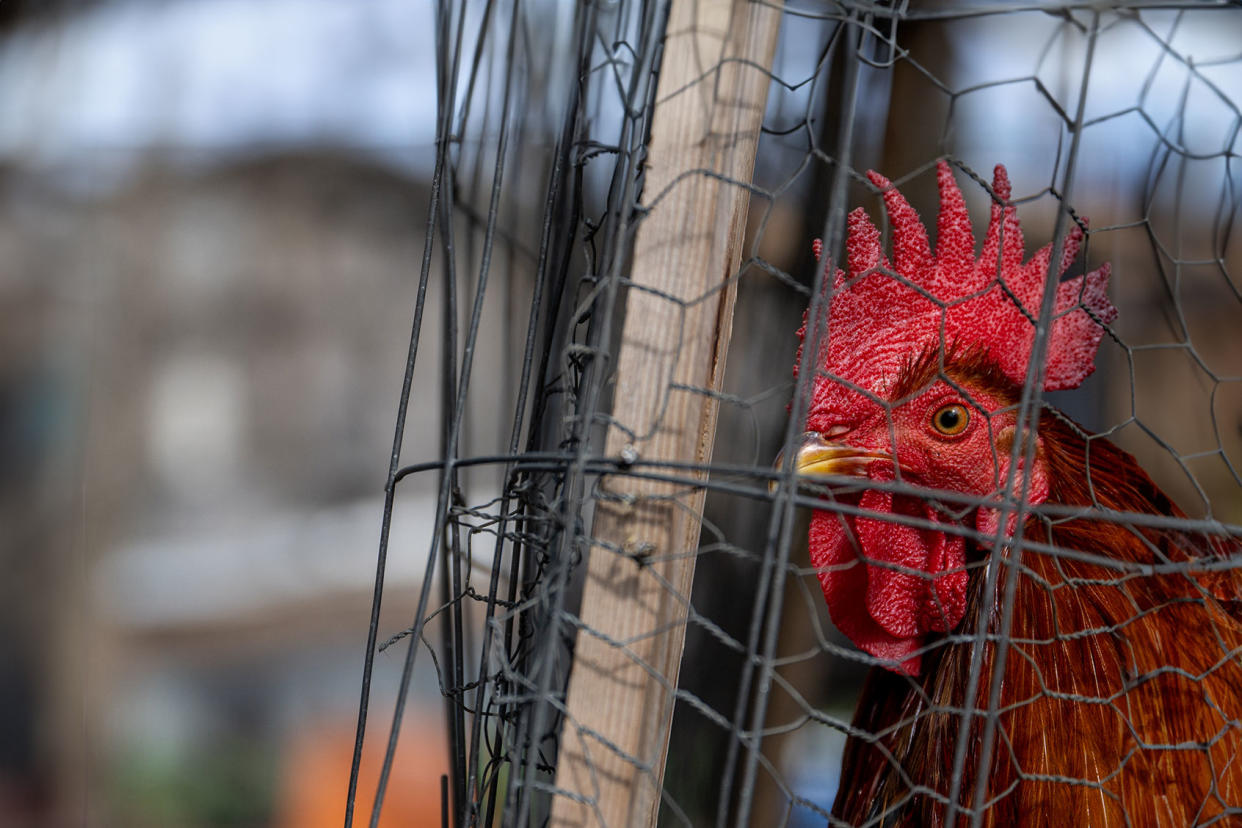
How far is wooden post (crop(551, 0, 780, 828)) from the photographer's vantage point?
29.7 inches

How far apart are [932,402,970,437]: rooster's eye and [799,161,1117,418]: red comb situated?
0.07 metres

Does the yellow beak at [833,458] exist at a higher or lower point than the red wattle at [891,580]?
higher

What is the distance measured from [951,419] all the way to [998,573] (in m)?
0.21

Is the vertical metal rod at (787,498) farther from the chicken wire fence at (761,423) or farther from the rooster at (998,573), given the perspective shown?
the rooster at (998,573)

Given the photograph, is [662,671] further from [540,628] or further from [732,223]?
[732,223]

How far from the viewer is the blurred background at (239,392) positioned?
6.65ft

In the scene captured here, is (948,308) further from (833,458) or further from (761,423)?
(761,423)

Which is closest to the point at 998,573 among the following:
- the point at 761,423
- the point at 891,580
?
the point at 891,580

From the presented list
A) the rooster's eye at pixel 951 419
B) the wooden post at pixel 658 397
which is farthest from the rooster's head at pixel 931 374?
the wooden post at pixel 658 397

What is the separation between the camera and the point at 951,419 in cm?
111

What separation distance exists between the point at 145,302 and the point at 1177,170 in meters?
2.32

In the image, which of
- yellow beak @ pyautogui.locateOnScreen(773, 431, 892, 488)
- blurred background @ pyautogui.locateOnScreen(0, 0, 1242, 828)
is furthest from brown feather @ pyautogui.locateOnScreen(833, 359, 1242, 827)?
blurred background @ pyautogui.locateOnScreen(0, 0, 1242, 828)

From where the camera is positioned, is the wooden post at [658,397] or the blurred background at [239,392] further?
the blurred background at [239,392]

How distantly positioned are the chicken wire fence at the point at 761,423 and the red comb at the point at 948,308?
2.0 inches
